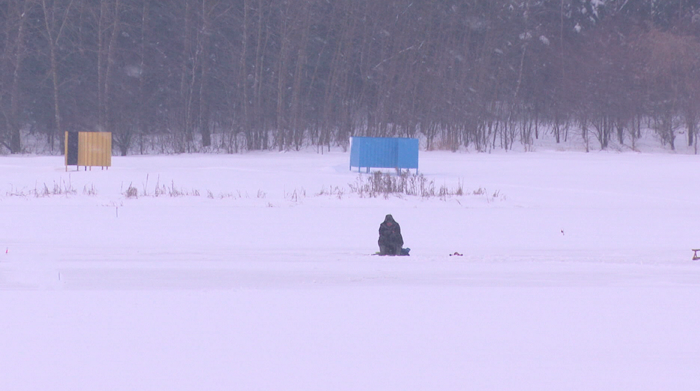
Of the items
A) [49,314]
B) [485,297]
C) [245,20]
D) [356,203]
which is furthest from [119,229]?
[245,20]

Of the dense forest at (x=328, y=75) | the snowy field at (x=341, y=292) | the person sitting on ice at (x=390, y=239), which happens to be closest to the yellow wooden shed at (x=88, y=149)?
the snowy field at (x=341, y=292)

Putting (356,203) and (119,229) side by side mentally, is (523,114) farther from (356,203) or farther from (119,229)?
(119,229)

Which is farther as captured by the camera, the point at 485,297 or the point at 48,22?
the point at 48,22

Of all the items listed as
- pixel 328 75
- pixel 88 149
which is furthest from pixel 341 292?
pixel 328 75

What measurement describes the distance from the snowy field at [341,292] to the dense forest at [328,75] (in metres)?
21.8

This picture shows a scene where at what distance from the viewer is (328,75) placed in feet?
140

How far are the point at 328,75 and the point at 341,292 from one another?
116 feet

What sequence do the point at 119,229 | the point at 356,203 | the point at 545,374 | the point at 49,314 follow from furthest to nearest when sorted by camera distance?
the point at 356,203 → the point at 119,229 → the point at 49,314 → the point at 545,374

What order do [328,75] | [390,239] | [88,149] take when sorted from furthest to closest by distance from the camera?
1. [328,75]
2. [88,149]
3. [390,239]

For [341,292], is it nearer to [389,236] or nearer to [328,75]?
[389,236]

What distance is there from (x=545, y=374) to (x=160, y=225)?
9.88 meters

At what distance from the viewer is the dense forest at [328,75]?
38.4 meters

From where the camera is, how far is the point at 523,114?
44.5 metres

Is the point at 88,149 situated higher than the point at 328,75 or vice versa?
the point at 328,75
